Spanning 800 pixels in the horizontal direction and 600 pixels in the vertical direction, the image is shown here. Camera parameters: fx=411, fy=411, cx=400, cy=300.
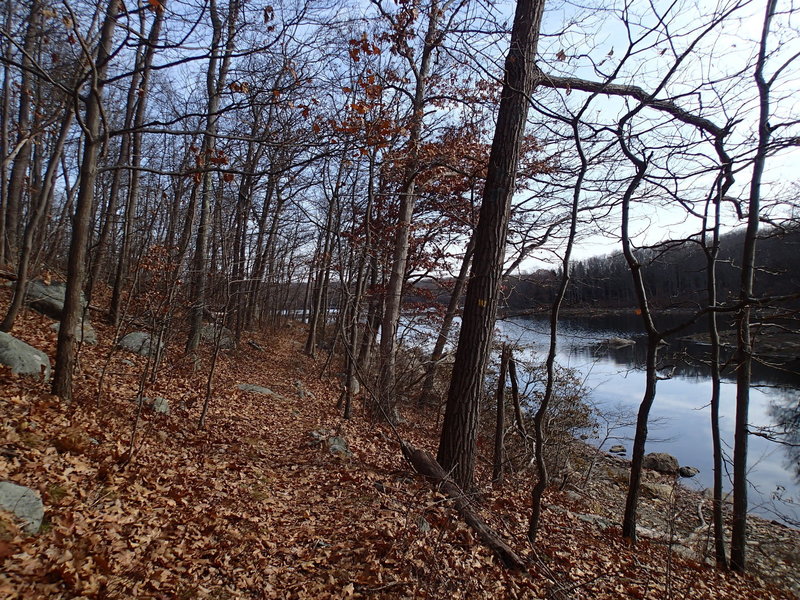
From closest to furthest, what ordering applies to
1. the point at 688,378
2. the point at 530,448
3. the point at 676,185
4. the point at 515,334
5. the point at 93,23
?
1. the point at 93,23
2. the point at 676,185
3. the point at 530,448
4. the point at 515,334
5. the point at 688,378

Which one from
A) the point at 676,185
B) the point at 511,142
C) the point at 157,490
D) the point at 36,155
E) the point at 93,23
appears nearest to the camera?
the point at 157,490

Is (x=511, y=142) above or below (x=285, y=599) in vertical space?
above

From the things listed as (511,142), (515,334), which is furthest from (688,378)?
(511,142)

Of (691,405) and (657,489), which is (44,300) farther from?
(691,405)

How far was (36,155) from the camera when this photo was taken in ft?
46.4

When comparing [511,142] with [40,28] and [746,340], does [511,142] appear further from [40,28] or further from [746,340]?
[40,28]

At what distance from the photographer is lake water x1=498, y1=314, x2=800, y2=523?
950cm

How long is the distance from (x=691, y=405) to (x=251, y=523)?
55.9 ft

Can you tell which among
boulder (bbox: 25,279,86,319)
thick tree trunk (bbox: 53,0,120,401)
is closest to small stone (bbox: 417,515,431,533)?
thick tree trunk (bbox: 53,0,120,401)

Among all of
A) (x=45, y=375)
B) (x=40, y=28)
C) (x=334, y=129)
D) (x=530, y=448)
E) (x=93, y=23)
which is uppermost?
(x=40, y=28)

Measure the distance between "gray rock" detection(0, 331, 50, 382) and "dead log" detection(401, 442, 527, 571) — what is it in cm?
478

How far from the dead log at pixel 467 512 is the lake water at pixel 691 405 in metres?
3.35

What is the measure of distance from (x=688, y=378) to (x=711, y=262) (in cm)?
1537

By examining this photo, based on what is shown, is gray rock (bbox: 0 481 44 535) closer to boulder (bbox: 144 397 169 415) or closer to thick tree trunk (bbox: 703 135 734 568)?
boulder (bbox: 144 397 169 415)
